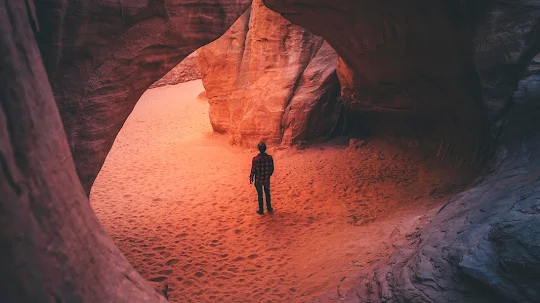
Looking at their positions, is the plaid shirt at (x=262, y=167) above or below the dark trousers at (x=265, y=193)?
above

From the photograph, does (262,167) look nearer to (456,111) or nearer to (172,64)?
(172,64)

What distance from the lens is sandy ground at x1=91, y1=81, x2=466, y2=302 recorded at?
20.1 feet

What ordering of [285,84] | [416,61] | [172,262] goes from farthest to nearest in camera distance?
[285,84]
[416,61]
[172,262]

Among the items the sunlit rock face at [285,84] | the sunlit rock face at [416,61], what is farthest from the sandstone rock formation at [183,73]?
the sunlit rock face at [416,61]

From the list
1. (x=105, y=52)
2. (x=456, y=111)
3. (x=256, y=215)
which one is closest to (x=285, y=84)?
(x=256, y=215)

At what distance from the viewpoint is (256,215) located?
27.6 feet

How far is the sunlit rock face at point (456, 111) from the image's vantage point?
3.67 m

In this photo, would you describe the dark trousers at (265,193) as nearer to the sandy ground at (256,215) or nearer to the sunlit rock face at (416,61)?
the sandy ground at (256,215)

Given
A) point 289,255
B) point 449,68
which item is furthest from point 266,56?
point 289,255

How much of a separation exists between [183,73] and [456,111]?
20.1 metres

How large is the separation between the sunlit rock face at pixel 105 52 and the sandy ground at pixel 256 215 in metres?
2.06

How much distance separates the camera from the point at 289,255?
271 inches

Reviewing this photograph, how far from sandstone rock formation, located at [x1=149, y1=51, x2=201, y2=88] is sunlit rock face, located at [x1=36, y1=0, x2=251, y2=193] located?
1968cm

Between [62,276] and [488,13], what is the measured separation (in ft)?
20.1
